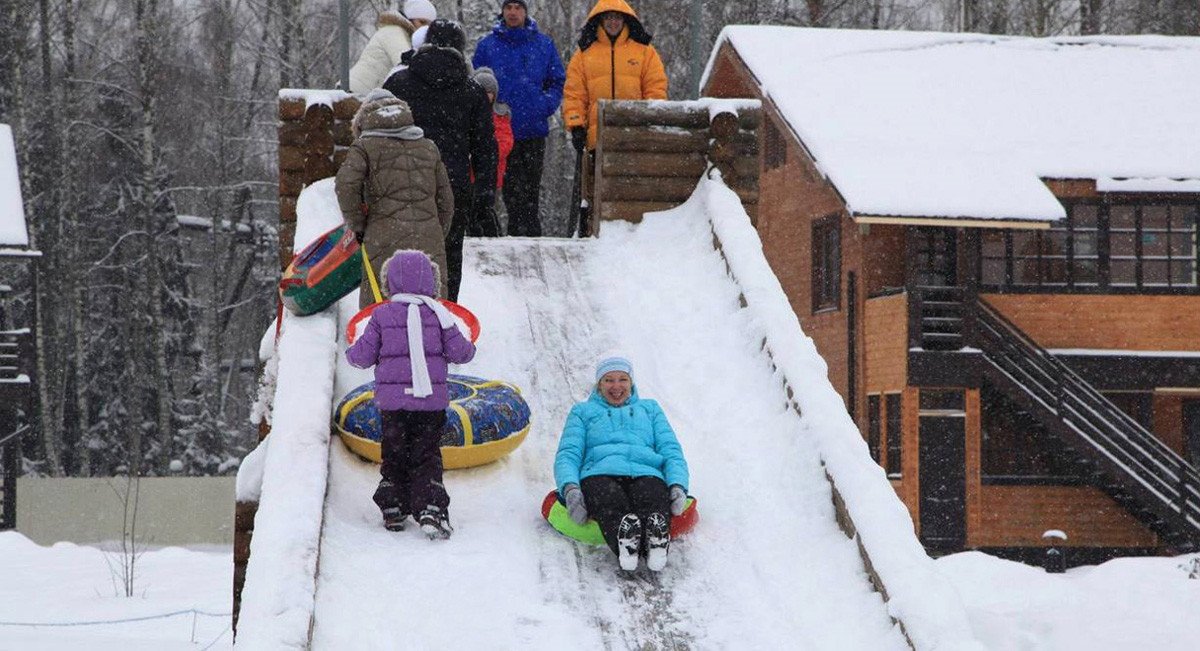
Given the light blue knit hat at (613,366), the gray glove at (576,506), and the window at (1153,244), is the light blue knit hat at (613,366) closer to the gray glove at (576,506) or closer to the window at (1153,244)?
the gray glove at (576,506)

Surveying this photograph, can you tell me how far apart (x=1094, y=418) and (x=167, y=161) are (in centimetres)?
2543

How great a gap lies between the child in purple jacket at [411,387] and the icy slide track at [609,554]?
0.17 m

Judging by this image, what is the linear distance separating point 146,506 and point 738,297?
19271 mm

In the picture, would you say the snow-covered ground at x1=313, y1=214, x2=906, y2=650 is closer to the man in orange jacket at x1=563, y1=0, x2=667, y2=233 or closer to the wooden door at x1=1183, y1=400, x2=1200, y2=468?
the man in orange jacket at x1=563, y1=0, x2=667, y2=233

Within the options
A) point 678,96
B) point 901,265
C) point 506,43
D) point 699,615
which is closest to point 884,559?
point 699,615

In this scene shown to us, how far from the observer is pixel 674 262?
35.2ft

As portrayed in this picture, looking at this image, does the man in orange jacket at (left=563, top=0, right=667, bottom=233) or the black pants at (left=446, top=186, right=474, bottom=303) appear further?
the man in orange jacket at (left=563, top=0, right=667, bottom=233)

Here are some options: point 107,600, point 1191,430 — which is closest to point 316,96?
point 107,600

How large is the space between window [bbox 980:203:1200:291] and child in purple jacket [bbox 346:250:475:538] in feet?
50.3

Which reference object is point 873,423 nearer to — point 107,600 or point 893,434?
point 893,434

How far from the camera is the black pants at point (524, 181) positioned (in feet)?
40.1

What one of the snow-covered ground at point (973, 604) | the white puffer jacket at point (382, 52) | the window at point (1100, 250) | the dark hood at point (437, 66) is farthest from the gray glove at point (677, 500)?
the window at point (1100, 250)

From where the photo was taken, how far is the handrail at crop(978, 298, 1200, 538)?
61.4ft

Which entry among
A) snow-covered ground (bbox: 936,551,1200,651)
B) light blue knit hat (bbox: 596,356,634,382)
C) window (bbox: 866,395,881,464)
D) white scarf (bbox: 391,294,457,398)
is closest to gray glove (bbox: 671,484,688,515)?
light blue knit hat (bbox: 596,356,634,382)
